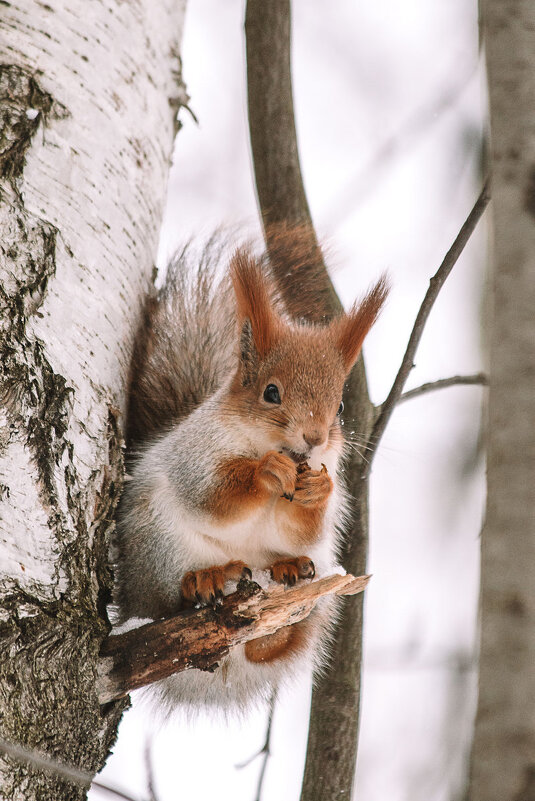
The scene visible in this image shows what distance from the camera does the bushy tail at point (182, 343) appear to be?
134 cm

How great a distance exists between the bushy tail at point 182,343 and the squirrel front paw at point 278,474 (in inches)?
9.0

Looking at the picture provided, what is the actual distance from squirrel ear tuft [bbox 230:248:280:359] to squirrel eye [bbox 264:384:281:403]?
0.08 metres

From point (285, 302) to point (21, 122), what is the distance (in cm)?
64

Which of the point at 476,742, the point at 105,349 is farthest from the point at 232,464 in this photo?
the point at 476,742

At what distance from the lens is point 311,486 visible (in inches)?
48.5

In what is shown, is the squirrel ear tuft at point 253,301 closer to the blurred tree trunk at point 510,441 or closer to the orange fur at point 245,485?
the orange fur at point 245,485

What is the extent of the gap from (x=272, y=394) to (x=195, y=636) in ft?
1.36

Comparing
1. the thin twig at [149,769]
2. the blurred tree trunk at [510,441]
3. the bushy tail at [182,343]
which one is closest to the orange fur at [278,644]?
the thin twig at [149,769]

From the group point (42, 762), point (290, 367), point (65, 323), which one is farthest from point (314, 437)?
point (42, 762)

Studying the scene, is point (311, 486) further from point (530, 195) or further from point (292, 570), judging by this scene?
point (530, 195)

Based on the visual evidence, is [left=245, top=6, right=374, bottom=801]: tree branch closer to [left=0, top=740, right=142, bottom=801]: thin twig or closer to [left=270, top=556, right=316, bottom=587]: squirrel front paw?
[left=270, top=556, right=316, bottom=587]: squirrel front paw

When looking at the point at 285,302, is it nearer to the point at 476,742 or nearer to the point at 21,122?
the point at 21,122

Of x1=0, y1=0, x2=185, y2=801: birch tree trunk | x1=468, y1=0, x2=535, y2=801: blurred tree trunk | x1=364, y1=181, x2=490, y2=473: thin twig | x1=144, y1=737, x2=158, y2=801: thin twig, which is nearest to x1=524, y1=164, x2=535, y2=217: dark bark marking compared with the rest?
x1=468, y1=0, x2=535, y2=801: blurred tree trunk

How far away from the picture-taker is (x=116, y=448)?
3.64 ft
